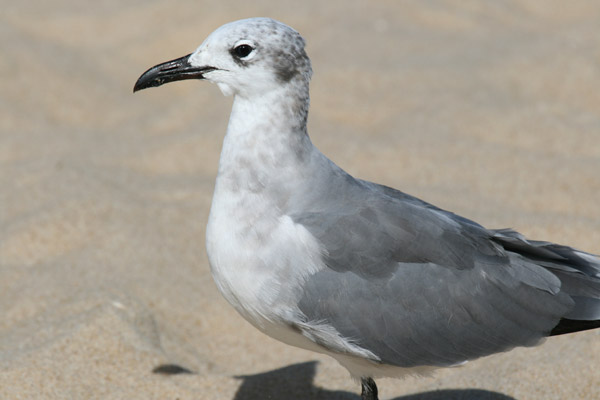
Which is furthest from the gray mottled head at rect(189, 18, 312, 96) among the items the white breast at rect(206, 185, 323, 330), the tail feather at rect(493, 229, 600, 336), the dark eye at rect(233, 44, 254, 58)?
the tail feather at rect(493, 229, 600, 336)

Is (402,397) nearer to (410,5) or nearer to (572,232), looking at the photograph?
(572,232)

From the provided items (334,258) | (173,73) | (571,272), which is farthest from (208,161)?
(571,272)

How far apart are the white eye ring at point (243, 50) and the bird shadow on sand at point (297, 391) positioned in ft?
4.75

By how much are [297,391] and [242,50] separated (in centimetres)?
154

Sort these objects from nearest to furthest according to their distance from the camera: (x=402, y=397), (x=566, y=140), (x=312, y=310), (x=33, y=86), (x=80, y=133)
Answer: (x=312, y=310)
(x=402, y=397)
(x=566, y=140)
(x=80, y=133)
(x=33, y=86)

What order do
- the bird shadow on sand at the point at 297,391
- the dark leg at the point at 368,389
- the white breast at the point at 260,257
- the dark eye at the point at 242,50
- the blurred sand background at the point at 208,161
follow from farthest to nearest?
the blurred sand background at the point at 208,161, the bird shadow on sand at the point at 297,391, the dark leg at the point at 368,389, the dark eye at the point at 242,50, the white breast at the point at 260,257

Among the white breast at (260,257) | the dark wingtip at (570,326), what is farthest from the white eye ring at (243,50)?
the dark wingtip at (570,326)

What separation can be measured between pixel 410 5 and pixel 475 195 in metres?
3.52

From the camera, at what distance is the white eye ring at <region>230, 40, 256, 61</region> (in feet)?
8.87

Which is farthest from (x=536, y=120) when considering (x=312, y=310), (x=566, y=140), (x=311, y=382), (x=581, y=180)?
(x=312, y=310)

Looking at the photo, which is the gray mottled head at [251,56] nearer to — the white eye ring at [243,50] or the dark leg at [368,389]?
the white eye ring at [243,50]

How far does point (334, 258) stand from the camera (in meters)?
2.70

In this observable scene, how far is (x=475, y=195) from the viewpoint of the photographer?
5.04 metres

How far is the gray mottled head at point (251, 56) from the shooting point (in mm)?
2715
